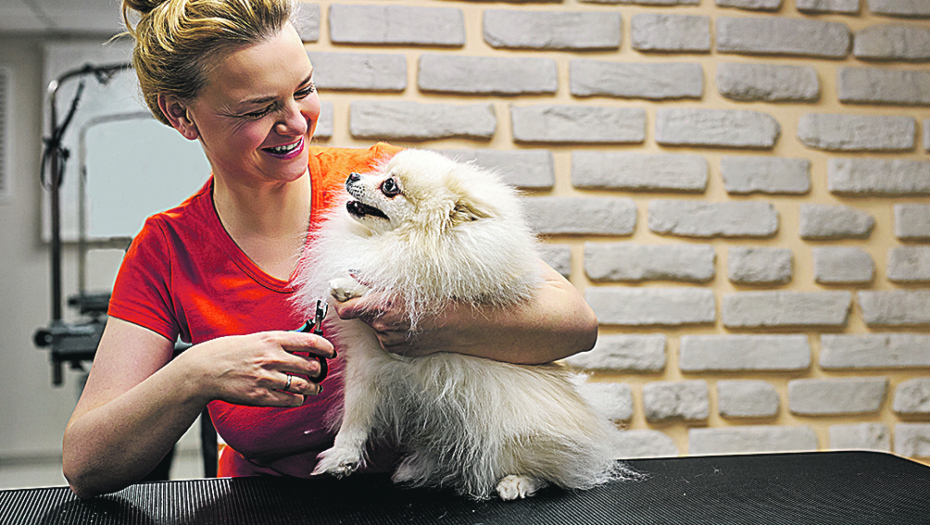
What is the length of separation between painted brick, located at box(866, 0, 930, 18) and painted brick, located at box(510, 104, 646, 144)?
71 centimetres

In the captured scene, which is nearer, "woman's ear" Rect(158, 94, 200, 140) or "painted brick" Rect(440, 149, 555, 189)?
"woman's ear" Rect(158, 94, 200, 140)

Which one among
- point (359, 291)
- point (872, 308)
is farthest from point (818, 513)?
point (872, 308)

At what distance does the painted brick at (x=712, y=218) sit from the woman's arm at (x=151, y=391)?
1.04 m

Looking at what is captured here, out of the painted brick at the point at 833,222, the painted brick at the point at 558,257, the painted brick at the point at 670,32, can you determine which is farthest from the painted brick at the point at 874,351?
the painted brick at the point at 670,32

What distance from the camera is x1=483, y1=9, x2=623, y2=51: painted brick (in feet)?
4.95

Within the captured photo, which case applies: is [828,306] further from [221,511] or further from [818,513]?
[221,511]

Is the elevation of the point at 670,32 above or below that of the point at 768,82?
above

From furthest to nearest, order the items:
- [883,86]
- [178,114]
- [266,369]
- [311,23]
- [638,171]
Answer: [883,86] < [638,171] < [311,23] < [178,114] < [266,369]

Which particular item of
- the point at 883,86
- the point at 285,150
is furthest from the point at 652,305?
the point at 285,150

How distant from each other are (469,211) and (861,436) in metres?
1.37

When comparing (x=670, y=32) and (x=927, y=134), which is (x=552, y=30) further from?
(x=927, y=134)

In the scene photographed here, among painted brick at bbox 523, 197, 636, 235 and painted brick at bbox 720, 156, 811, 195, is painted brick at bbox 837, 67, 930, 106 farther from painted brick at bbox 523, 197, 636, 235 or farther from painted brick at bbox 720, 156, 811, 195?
painted brick at bbox 523, 197, 636, 235

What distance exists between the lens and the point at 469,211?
2.96 ft

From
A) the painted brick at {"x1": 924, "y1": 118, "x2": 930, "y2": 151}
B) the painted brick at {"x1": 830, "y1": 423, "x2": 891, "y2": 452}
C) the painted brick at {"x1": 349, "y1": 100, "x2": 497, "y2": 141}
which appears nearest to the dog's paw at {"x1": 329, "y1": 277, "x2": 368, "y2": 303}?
the painted brick at {"x1": 349, "y1": 100, "x2": 497, "y2": 141}
